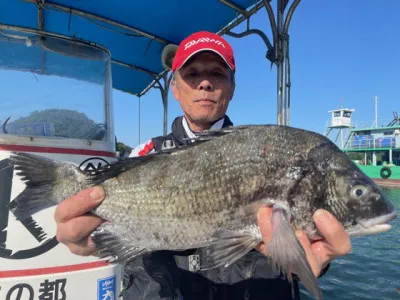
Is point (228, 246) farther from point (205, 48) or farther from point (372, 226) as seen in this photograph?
point (205, 48)

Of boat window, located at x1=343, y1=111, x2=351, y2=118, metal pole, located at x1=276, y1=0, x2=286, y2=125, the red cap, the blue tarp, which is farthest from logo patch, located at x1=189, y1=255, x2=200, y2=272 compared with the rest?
boat window, located at x1=343, y1=111, x2=351, y2=118

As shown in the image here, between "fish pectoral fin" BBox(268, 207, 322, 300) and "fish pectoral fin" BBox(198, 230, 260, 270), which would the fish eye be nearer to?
"fish pectoral fin" BBox(268, 207, 322, 300)

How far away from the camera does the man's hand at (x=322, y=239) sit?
175 centimetres

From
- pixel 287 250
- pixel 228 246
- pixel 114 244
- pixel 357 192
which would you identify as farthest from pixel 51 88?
pixel 357 192

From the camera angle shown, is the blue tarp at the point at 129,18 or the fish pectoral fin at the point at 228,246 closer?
the fish pectoral fin at the point at 228,246

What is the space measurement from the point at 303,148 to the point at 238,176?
415mm

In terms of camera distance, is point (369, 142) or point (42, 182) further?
point (369, 142)

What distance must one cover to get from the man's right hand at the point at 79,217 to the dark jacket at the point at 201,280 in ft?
1.57

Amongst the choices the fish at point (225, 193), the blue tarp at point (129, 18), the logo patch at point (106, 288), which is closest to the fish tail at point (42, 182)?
the fish at point (225, 193)

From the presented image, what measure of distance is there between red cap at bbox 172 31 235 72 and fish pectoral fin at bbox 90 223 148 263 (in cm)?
128

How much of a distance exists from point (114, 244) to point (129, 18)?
362 centimetres

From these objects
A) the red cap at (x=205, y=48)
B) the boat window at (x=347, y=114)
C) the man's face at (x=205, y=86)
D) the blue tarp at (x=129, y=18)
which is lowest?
the man's face at (x=205, y=86)

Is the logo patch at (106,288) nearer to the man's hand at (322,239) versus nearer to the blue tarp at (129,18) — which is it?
the man's hand at (322,239)

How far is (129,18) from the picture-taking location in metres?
4.68
